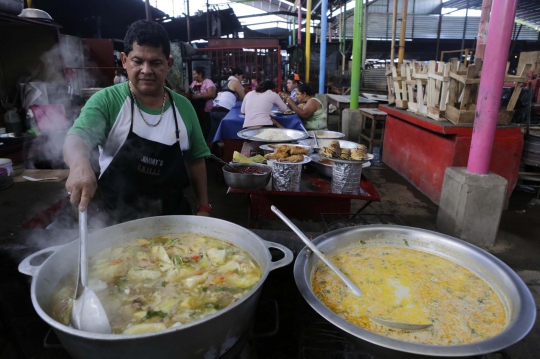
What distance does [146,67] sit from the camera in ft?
6.47

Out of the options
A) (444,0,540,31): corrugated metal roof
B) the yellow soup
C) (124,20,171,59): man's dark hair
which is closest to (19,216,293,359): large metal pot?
the yellow soup

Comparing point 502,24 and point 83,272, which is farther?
point 502,24

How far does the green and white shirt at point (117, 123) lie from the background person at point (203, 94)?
22.9 ft

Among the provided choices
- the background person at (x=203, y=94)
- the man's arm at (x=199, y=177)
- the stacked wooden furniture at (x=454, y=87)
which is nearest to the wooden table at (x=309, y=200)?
the man's arm at (x=199, y=177)

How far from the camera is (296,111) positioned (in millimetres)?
6695

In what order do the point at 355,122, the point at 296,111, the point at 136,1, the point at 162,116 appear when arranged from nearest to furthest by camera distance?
1. the point at 162,116
2. the point at 296,111
3. the point at 355,122
4. the point at 136,1

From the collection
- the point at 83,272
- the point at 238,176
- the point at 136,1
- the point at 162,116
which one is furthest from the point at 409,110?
the point at 136,1

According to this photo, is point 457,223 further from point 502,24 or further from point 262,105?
point 262,105

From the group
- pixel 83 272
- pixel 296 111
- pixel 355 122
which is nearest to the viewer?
pixel 83 272

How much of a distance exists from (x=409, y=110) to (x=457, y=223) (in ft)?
9.54

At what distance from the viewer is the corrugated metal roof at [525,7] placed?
14.1 m

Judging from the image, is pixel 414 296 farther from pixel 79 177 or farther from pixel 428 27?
pixel 428 27

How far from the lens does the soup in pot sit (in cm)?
123

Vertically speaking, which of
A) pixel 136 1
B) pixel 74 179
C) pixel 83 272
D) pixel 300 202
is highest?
pixel 136 1
